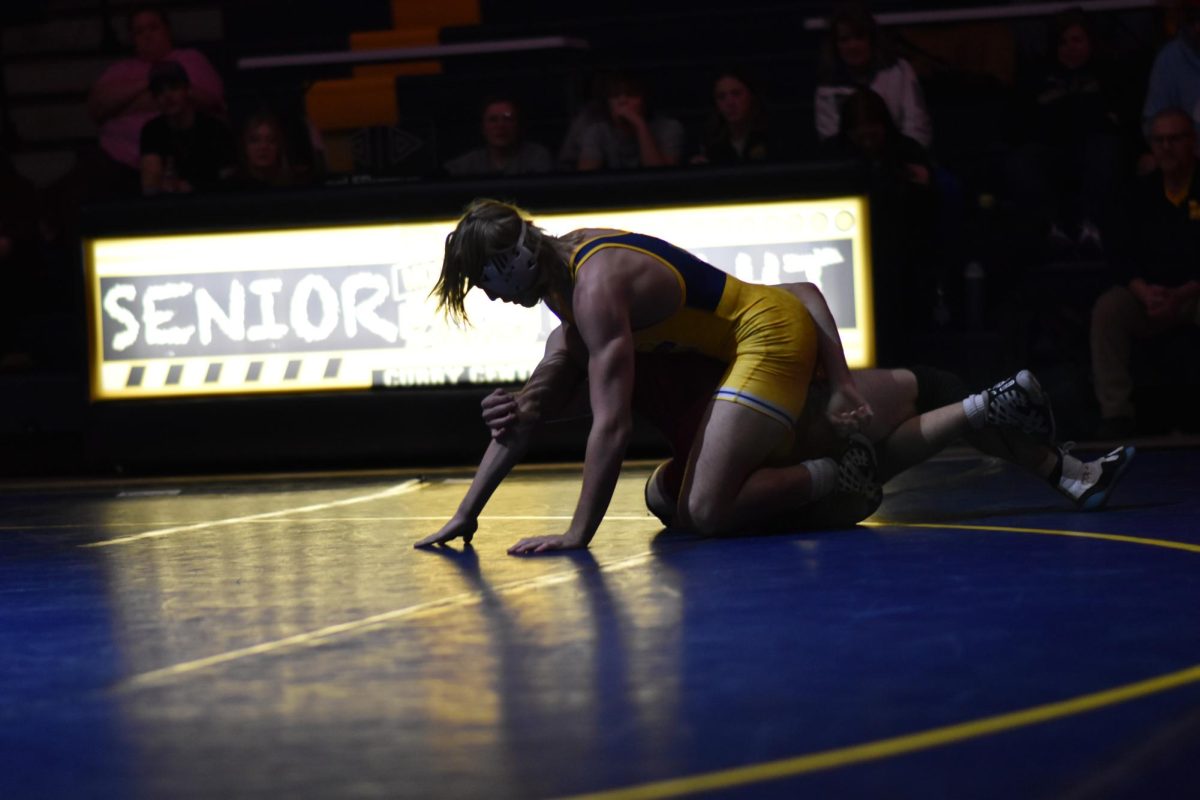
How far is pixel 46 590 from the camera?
4.84 meters

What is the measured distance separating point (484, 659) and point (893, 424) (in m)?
2.13

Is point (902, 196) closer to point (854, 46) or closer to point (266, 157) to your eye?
point (854, 46)

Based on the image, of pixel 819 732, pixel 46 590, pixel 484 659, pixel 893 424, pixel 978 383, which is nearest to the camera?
pixel 819 732

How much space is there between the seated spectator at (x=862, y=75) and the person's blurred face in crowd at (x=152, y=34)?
149 inches

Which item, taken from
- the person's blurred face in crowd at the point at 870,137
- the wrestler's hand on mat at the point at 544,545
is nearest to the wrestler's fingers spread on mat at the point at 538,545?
the wrestler's hand on mat at the point at 544,545

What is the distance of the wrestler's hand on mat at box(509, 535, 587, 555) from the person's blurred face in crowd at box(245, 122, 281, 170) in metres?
4.44

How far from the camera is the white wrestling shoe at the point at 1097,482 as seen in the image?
532 cm

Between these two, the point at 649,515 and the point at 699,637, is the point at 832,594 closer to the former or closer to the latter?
the point at 699,637

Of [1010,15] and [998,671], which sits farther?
[1010,15]

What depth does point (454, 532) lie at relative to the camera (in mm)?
5379

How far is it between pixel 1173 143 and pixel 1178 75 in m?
0.82

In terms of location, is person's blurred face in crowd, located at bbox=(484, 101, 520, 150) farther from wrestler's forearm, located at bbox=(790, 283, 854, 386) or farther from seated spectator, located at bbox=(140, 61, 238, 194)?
wrestler's forearm, located at bbox=(790, 283, 854, 386)

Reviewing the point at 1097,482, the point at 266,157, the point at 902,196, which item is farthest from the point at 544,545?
the point at 266,157

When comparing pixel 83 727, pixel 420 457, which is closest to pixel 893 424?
pixel 83 727
